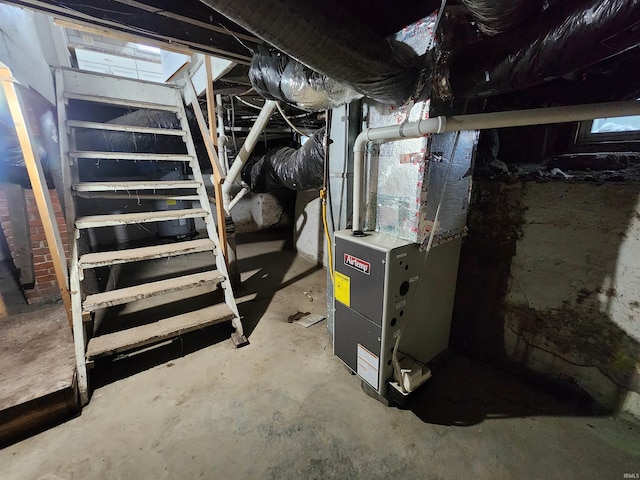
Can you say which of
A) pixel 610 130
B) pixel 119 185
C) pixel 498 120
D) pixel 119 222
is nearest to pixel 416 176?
pixel 498 120

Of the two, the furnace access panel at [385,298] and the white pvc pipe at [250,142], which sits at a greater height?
the white pvc pipe at [250,142]

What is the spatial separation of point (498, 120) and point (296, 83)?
3.04ft

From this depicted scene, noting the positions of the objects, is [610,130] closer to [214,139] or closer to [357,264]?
[357,264]

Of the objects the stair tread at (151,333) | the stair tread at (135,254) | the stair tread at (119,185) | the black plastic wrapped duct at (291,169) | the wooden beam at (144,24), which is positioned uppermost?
the wooden beam at (144,24)

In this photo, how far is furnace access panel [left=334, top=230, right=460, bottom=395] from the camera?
127cm

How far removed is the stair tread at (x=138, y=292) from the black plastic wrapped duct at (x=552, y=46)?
1.92 metres

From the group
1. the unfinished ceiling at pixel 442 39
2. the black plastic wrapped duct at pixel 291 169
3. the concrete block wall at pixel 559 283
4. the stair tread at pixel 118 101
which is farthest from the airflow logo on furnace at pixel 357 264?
the stair tread at pixel 118 101

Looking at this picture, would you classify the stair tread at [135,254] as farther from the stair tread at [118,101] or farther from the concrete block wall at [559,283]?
the concrete block wall at [559,283]

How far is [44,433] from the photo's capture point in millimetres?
1313

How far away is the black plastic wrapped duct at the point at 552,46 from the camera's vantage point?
732 mm

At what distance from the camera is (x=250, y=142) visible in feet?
7.77

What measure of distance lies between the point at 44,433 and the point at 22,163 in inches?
75.0

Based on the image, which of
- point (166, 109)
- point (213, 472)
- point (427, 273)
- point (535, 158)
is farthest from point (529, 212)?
point (166, 109)

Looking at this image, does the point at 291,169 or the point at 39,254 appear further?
the point at 291,169
